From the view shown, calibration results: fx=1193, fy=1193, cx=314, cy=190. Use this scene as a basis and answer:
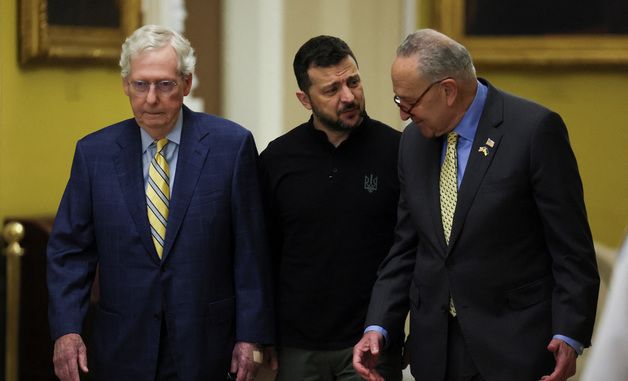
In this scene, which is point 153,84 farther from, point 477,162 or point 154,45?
point 477,162

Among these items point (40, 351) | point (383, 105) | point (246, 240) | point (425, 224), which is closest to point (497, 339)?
point (425, 224)

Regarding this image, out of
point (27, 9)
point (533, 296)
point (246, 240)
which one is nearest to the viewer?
point (533, 296)

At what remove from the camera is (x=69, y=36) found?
5.56 meters

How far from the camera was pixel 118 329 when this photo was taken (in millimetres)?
3514

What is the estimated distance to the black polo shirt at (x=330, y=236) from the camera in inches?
145

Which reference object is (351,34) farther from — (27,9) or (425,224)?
(425,224)

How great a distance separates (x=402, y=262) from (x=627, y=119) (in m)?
2.99

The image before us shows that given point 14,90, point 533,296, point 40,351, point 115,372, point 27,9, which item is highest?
point 27,9

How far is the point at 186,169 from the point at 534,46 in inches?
123

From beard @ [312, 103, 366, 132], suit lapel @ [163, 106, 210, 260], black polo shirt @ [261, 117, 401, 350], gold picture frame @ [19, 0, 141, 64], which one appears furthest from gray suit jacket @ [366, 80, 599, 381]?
gold picture frame @ [19, 0, 141, 64]

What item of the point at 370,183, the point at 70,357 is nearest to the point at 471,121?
the point at 370,183

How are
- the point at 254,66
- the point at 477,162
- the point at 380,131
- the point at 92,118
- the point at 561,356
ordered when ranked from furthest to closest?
the point at 254,66, the point at 92,118, the point at 380,131, the point at 477,162, the point at 561,356

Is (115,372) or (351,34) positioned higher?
(351,34)

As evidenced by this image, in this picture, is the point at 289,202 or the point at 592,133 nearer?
the point at 289,202
